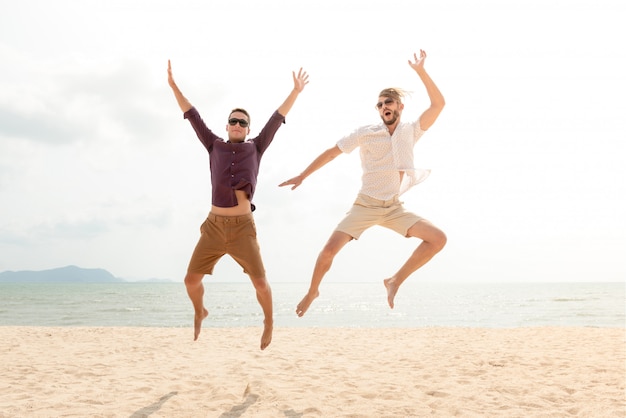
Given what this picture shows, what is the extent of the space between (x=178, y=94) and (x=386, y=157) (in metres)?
2.47

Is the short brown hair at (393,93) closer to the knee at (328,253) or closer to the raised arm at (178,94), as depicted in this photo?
the knee at (328,253)

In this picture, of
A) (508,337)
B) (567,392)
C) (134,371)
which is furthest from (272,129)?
(508,337)

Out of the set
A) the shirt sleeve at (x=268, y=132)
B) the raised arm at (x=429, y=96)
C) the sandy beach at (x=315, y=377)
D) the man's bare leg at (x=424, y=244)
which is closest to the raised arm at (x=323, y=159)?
the shirt sleeve at (x=268, y=132)

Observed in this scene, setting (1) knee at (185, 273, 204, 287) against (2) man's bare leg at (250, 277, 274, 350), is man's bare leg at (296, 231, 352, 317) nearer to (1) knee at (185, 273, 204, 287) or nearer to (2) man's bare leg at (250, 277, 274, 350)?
(2) man's bare leg at (250, 277, 274, 350)

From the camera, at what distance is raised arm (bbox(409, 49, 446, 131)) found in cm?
541

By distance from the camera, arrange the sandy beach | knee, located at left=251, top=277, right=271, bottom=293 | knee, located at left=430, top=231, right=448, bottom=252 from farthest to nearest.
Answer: the sandy beach < knee, located at left=251, top=277, right=271, bottom=293 < knee, located at left=430, top=231, right=448, bottom=252

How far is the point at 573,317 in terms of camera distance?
38.5 metres

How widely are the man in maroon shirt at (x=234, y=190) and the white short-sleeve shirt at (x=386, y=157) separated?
2.96 ft

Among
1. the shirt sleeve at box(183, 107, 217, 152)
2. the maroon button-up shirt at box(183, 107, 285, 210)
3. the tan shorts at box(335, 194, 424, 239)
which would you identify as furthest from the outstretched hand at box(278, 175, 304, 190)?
the shirt sleeve at box(183, 107, 217, 152)

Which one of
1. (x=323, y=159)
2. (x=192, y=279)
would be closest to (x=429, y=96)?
(x=323, y=159)

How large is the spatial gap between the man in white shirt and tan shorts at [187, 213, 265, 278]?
62cm

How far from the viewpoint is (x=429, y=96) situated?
552 centimetres

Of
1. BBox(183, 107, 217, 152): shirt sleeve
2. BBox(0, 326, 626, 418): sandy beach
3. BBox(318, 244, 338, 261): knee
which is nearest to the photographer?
BBox(318, 244, 338, 261): knee

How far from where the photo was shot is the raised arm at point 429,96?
5410 millimetres
